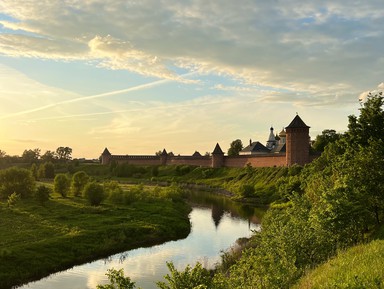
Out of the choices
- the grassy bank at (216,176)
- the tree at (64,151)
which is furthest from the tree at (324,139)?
the tree at (64,151)

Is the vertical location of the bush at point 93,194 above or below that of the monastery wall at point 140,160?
below

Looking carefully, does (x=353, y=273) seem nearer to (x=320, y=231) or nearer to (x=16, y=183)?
(x=320, y=231)

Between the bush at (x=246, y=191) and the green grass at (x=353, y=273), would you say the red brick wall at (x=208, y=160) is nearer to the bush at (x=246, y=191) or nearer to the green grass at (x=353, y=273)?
the bush at (x=246, y=191)

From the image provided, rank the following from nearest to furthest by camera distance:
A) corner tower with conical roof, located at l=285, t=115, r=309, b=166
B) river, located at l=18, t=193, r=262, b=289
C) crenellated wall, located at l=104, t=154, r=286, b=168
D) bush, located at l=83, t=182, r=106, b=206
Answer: river, located at l=18, t=193, r=262, b=289 < bush, located at l=83, t=182, r=106, b=206 < corner tower with conical roof, located at l=285, t=115, r=309, b=166 < crenellated wall, located at l=104, t=154, r=286, b=168

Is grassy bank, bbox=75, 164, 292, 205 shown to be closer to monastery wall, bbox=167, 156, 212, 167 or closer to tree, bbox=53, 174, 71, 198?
monastery wall, bbox=167, 156, 212, 167

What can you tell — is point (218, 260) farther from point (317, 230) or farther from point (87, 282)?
point (317, 230)

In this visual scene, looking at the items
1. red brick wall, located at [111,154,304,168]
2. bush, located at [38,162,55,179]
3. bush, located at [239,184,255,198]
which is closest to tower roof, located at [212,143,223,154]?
red brick wall, located at [111,154,304,168]

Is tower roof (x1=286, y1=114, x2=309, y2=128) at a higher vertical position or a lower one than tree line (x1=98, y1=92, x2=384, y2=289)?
higher

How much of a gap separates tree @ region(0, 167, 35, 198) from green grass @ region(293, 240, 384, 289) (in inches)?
1613

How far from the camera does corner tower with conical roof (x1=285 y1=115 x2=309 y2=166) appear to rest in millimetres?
74750

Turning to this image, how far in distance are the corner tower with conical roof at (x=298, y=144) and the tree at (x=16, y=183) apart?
45890 millimetres

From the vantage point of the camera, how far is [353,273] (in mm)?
10648

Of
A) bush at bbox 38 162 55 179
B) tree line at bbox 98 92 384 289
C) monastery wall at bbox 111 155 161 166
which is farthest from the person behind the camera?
monastery wall at bbox 111 155 161 166

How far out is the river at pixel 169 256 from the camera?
79.0 feet
